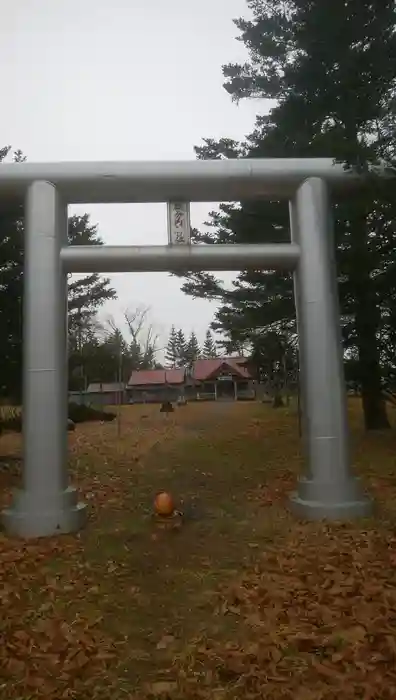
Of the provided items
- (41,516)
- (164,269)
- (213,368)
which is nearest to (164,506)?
(41,516)

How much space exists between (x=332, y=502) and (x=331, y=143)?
3762 millimetres

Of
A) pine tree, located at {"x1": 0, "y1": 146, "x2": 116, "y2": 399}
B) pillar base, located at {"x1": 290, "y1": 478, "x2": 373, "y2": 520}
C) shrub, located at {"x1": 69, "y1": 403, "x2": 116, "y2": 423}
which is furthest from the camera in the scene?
shrub, located at {"x1": 69, "y1": 403, "x2": 116, "y2": 423}

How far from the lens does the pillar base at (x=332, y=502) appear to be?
498 cm

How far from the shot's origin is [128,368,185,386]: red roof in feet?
114

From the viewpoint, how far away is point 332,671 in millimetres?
2754

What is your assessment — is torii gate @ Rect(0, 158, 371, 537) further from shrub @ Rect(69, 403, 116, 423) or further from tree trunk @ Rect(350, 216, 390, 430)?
shrub @ Rect(69, 403, 116, 423)

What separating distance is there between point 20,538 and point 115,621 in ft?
5.78

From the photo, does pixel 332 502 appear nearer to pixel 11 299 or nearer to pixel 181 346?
pixel 11 299

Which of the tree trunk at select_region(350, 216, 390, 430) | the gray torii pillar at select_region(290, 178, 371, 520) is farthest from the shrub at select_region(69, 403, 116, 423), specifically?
the gray torii pillar at select_region(290, 178, 371, 520)

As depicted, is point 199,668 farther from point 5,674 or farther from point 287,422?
point 287,422

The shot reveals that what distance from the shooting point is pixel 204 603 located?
3572mm

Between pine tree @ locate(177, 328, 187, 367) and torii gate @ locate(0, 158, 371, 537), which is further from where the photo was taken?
pine tree @ locate(177, 328, 187, 367)

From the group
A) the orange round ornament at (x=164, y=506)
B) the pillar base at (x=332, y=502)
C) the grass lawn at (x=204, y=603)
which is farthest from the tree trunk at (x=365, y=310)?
the orange round ornament at (x=164, y=506)

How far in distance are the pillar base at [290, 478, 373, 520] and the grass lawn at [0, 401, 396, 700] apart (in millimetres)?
134
